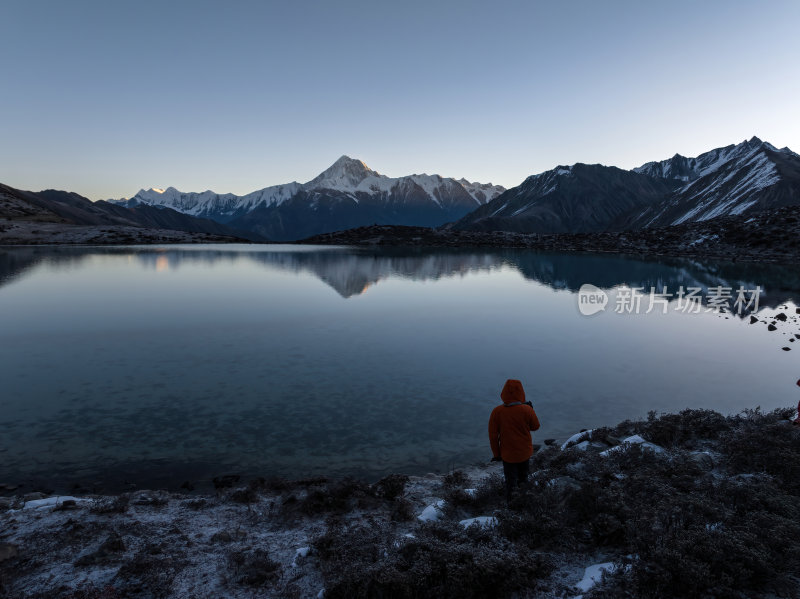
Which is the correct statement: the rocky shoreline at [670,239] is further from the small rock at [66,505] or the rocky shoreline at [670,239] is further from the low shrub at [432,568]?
the small rock at [66,505]

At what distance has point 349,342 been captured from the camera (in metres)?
25.2

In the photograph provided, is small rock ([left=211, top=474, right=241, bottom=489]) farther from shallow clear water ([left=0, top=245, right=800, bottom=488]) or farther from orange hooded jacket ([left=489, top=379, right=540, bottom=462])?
orange hooded jacket ([left=489, top=379, right=540, bottom=462])

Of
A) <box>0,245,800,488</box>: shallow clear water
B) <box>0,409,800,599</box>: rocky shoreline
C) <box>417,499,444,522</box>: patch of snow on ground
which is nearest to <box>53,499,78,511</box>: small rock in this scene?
<box>0,409,800,599</box>: rocky shoreline

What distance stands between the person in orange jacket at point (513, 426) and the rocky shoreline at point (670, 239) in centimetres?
9615

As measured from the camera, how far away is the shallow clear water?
1267cm

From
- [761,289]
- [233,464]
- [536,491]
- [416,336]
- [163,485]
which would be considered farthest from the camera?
[761,289]

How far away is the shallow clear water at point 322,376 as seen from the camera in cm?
1267

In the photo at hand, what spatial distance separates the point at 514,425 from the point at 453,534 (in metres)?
2.46

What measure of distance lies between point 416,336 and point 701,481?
18381mm

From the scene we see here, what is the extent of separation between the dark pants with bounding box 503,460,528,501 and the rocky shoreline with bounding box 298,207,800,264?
9602 cm

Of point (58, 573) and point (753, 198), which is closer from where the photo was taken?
point (58, 573)

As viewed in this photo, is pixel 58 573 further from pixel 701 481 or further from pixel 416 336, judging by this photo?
pixel 416 336

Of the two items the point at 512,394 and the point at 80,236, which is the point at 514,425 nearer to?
the point at 512,394

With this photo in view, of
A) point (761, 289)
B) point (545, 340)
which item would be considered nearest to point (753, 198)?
point (761, 289)
